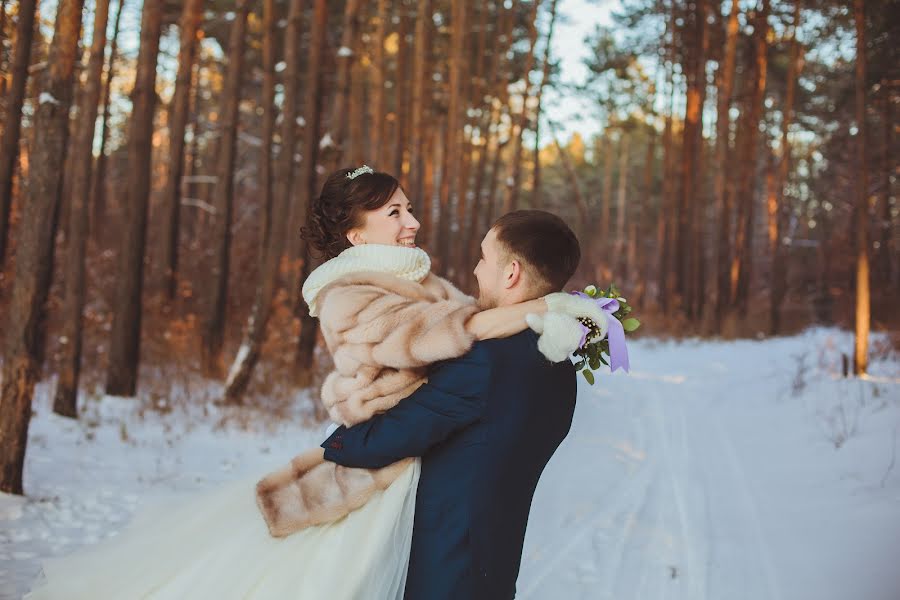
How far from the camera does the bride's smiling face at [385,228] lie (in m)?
2.58

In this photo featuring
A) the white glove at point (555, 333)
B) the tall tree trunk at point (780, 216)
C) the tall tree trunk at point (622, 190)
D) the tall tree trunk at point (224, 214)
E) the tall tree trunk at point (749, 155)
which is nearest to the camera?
the white glove at point (555, 333)

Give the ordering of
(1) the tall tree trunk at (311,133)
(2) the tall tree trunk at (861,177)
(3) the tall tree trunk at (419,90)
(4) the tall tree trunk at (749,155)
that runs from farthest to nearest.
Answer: (4) the tall tree trunk at (749,155), (3) the tall tree trunk at (419,90), (2) the tall tree trunk at (861,177), (1) the tall tree trunk at (311,133)

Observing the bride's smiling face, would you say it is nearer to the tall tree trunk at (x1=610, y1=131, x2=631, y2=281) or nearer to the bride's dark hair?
the bride's dark hair

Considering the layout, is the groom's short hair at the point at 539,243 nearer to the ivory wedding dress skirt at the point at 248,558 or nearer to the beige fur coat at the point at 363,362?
the beige fur coat at the point at 363,362

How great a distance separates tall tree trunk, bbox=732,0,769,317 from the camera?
23516mm

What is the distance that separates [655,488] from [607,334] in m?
5.16

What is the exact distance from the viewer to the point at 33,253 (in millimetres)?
5809

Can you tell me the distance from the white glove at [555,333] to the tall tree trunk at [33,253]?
Answer: 191 inches

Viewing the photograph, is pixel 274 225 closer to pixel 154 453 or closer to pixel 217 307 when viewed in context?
pixel 217 307

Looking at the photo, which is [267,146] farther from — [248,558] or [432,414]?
[432,414]

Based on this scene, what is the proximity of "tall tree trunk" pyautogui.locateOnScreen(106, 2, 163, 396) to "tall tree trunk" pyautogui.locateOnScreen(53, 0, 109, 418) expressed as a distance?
0.49 m

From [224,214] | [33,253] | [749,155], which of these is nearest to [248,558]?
[33,253]

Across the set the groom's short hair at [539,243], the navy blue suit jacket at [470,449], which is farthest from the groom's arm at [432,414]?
the groom's short hair at [539,243]

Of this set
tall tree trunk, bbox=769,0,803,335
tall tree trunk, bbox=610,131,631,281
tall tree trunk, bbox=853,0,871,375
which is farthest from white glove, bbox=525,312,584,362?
tall tree trunk, bbox=610,131,631,281
